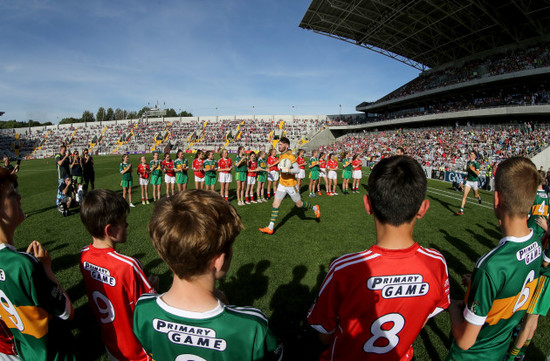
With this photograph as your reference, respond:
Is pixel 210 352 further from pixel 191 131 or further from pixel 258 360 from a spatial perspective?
pixel 191 131

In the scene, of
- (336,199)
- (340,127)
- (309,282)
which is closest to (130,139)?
(340,127)

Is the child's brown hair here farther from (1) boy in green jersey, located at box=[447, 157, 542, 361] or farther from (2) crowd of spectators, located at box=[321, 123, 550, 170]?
(2) crowd of spectators, located at box=[321, 123, 550, 170]

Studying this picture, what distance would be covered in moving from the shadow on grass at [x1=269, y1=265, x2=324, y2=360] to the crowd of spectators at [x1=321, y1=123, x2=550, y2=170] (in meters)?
13.8

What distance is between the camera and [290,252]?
589 centimetres

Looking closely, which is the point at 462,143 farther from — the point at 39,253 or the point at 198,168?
the point at 39,253

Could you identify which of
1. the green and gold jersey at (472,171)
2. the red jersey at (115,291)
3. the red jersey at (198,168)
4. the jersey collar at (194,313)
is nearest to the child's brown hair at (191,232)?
the jersey collar at (194,313)

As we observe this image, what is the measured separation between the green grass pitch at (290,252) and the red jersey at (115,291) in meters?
1.41

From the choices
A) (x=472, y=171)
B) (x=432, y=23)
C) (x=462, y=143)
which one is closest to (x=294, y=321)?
(x=472, y=171)

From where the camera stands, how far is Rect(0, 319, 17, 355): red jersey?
2043 mm

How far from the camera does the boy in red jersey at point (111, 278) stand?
2.10m

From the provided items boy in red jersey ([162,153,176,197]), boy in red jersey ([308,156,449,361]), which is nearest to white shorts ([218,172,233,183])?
boy in red jersey ([162,153,176,197])

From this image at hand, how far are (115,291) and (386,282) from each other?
2.07m

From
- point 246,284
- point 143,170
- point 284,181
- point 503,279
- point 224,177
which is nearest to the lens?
point 503,279

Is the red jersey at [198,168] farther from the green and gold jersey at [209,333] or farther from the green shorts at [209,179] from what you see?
the green and gold jersey at [209,333]
